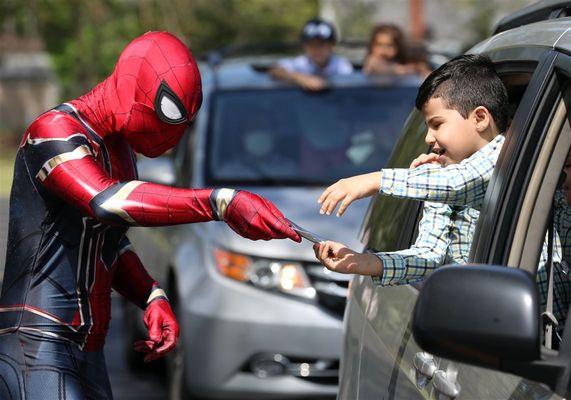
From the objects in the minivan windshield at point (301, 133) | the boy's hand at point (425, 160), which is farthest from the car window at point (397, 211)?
the minivan windshield at point (301, 133)

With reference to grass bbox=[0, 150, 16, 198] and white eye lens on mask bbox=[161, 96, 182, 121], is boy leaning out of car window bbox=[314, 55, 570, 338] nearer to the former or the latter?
white eye lens on mask bbox=[161, 96, 182, 121]

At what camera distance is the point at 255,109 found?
7.66 m

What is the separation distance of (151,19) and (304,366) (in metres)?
27.8

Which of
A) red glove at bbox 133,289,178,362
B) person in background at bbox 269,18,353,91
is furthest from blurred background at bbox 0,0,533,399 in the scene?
red glove at bbox 133,289,178,362

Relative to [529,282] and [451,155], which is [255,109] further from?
[529,282]

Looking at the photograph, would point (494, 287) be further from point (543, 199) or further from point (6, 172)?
point (6, 172)

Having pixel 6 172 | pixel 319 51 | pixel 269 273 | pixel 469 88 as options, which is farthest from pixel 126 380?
pixel 6 172

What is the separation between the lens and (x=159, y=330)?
3.72 meters

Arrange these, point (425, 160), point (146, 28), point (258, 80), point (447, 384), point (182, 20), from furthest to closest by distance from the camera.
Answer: point (182, 20) < point (146, 28) < point (258, 80) < point (425, 160) < point (447, 384)

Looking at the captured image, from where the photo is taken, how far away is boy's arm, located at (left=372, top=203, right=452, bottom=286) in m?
2.93

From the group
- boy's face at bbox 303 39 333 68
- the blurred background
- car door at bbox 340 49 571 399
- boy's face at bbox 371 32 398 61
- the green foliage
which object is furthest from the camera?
the green foliage

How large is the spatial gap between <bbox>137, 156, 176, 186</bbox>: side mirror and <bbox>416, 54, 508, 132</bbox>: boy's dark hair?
435 centimetres

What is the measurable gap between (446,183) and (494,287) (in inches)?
29.8

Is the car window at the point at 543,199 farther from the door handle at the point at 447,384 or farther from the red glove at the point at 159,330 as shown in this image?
the red glove at the point at 159,330
